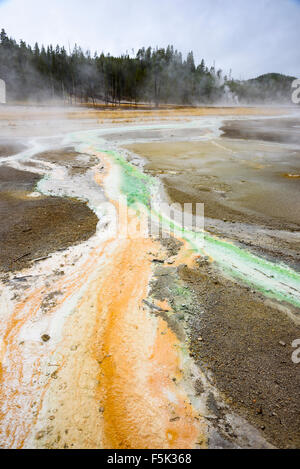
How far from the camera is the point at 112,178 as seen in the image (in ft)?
28.1

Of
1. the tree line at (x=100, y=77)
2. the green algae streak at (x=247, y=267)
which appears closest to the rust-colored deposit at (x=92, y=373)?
the green algae streak at (x=247, y=267)

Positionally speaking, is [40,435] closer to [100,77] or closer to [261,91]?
[100,77]

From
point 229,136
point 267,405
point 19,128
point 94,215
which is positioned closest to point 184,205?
point 94,215

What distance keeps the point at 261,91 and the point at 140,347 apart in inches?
3635

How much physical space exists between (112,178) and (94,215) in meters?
2.99

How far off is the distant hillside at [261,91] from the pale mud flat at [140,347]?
258 ft

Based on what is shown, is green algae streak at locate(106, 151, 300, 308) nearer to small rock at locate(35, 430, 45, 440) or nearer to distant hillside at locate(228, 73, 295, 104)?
small rock at locate(35, 430, 45, 440)

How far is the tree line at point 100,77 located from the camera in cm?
4250

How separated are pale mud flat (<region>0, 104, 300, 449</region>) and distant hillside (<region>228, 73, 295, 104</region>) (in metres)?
78.8

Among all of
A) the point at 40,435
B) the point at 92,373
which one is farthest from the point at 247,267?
the point at 40,435

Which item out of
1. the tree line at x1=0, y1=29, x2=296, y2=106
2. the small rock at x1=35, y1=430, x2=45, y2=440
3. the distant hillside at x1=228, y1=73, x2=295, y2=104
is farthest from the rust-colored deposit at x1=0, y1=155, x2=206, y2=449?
the distant hillside at x1=228, y1=73, x2=295, y2=104

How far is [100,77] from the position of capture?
1891 inches

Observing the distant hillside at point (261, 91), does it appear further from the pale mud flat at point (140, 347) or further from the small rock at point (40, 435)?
the small rock at point (40, 435)

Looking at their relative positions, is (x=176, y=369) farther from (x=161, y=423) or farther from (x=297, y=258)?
(x=297, y=258)
